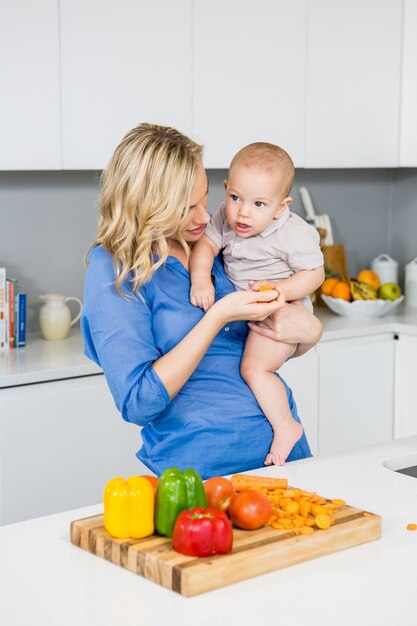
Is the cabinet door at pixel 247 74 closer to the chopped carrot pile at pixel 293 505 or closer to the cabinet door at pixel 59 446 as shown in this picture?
the cabinet door at pixel 59 446

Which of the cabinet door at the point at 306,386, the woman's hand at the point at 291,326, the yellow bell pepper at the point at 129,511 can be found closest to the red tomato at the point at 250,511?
the yellow bell pepper at the point at 129,511

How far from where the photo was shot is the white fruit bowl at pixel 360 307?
3.73 meters

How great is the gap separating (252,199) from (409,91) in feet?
6.67

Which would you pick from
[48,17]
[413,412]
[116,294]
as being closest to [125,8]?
[48,17]

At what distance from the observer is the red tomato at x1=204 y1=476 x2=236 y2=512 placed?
61.0 inches

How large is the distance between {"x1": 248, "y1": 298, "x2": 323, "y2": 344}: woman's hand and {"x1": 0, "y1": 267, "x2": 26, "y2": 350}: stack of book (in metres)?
1.24

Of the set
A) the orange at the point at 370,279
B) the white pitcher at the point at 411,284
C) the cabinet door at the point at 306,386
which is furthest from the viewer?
the white pitcher at the point at 411,284

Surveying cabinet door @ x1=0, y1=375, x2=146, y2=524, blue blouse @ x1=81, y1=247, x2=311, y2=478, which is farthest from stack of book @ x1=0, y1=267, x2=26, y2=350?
blue blouse @ x1=81, y1=247, x2=311, y2=478

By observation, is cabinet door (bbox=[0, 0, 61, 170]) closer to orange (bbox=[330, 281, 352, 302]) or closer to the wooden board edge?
orange (bbox=[330, 281, 352, 302])

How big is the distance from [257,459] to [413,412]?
1.81m

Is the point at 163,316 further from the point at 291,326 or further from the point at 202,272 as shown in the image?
the point at 291,326

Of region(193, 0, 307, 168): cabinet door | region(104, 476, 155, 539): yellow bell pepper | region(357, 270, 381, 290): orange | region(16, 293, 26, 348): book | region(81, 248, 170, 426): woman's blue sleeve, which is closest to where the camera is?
region(104, 476, 155, 539): yellow bell pepper

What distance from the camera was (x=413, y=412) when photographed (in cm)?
372

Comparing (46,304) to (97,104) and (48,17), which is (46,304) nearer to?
(97,104)
